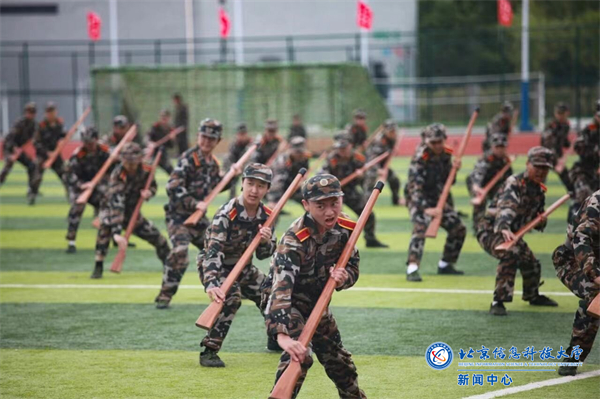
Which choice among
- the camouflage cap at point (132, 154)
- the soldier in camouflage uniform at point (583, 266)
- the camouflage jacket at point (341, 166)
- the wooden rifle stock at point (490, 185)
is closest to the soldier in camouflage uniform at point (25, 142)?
the camouflage jacket at point (341, 166)

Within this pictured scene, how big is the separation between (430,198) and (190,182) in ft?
12.6

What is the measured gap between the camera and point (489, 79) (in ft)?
146

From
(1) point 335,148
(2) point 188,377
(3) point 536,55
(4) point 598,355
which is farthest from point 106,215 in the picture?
(3) point 536,55

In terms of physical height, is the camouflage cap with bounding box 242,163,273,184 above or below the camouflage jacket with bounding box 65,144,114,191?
above

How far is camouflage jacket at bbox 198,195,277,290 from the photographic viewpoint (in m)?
9.22

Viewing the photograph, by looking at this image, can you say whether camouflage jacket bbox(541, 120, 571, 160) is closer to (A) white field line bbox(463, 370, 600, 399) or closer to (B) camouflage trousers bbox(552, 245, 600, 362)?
(B) camouflage trousers bbox(552, 245, 600, 362)

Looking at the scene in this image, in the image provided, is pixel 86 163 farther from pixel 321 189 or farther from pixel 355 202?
pixel 321 189

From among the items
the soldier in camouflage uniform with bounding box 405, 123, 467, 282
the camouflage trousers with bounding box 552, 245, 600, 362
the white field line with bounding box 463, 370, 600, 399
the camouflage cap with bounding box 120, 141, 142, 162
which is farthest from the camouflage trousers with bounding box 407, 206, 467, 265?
the white field line with bounding box 463, 370, 600, 399

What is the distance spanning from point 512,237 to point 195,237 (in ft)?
13.0

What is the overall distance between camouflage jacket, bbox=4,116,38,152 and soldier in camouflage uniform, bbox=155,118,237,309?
14.4m

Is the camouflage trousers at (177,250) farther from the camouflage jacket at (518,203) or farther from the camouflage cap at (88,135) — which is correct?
the camouflage cap at (88,135)

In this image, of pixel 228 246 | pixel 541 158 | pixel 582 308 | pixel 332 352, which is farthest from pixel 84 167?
pixel 332 352

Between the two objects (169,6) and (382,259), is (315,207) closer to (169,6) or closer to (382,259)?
(382,259)

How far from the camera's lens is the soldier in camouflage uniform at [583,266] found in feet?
27.7
